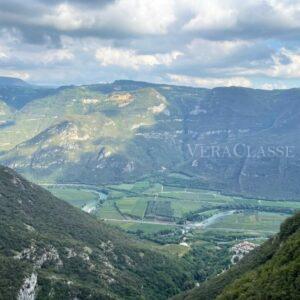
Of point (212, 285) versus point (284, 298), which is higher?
point (284, 298)

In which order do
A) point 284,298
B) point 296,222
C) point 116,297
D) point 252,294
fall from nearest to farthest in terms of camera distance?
point 284,298 < point 252,294 < point 296,222 < point 116,297

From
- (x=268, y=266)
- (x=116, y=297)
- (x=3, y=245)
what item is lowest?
(x=116, y=297)

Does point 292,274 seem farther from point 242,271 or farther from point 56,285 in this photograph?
point 56,285

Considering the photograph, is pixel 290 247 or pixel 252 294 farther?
pixel 290 247

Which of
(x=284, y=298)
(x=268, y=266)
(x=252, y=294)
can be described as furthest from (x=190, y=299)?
(x=284, y=298)

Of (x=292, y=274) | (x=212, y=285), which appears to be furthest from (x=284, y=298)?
(x=212, y=285)

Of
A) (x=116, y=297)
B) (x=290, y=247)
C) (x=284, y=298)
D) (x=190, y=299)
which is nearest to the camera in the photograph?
(x=284, y=298)

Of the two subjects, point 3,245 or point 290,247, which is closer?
point 290,247

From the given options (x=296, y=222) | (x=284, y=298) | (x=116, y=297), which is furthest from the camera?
(x=116, y=297)

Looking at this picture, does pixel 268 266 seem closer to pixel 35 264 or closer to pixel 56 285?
pixel 56 285

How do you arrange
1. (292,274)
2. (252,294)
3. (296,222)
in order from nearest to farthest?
1. (292,274)
2. (252,294)
3. (296,222)
